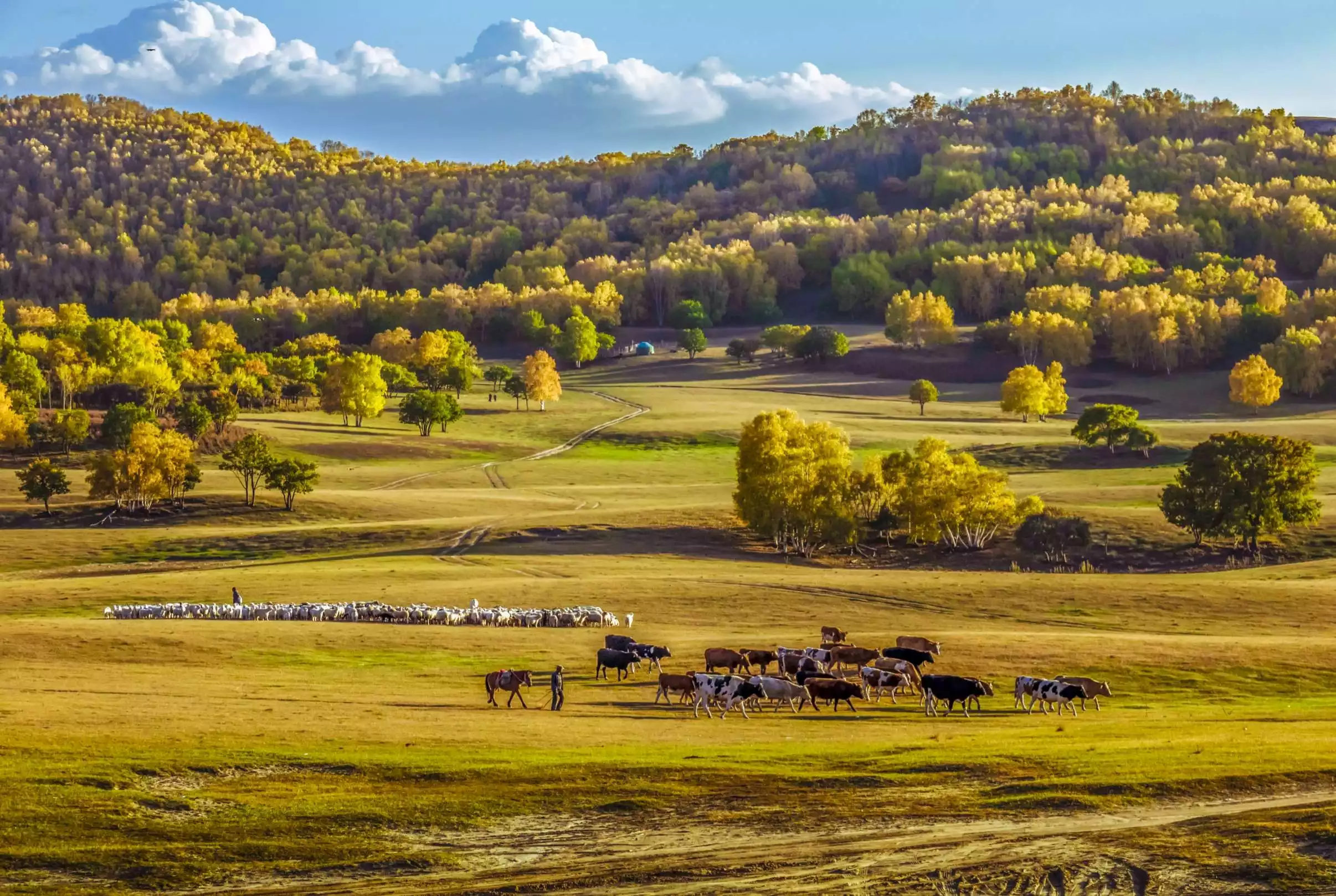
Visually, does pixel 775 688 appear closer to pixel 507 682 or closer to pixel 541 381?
pixel 507 682

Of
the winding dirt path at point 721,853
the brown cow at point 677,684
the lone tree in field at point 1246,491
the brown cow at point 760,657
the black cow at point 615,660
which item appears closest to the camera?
the winding dirt path at point 721,853

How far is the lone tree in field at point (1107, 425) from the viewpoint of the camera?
110812mm

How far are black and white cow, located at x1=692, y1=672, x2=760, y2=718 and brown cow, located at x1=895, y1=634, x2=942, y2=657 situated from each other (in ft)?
30.9

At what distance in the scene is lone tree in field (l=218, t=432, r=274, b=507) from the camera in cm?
9144

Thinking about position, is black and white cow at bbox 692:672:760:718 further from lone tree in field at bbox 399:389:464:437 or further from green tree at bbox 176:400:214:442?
lone tree in field at bbox 399:389:464:437

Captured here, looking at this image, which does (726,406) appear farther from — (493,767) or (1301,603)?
(493,767)

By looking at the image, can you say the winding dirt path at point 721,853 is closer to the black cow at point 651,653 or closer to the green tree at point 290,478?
the black cow at point 651,653

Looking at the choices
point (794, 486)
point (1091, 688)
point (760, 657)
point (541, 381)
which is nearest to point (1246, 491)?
point (794, 486)

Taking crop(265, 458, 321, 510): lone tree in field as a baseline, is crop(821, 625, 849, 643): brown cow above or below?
below

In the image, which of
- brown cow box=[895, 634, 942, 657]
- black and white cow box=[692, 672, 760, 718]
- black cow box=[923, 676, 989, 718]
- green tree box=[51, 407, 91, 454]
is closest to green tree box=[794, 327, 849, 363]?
green tree box=[51, 407, 91, 454]

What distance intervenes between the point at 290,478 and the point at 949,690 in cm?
6574

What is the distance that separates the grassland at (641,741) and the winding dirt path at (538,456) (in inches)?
1221

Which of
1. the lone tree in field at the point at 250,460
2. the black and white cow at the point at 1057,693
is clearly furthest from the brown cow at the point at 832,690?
the lone tree in field at the point at 250,460

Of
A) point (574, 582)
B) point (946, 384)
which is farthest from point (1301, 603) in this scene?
point (946, 384)
